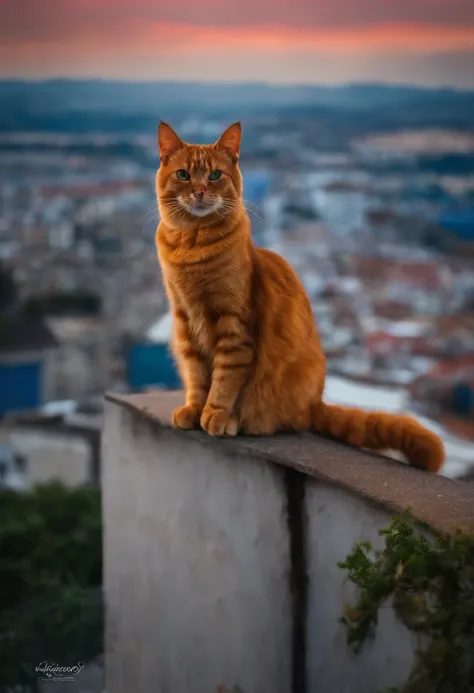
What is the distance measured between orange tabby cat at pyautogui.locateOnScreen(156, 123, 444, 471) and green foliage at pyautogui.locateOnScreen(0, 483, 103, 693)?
0.68 meters

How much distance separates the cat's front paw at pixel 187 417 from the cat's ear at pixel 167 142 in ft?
1.26

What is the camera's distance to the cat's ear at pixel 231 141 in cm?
147

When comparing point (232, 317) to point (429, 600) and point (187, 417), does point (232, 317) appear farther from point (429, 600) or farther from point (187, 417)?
point (429, 600)

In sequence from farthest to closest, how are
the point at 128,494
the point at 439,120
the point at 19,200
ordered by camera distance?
the point at 19,200
the point at 439,120
the point at 128,494

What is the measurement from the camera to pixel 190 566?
4.91ft

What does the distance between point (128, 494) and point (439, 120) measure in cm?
874

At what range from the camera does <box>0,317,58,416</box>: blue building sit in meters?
7.11

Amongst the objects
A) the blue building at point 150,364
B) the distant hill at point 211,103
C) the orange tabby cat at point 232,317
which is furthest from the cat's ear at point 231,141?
the distant hill at point 211,103

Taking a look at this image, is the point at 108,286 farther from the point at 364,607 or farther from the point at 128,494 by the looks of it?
the point at 364,607

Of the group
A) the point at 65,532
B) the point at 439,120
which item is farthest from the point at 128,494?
the point at 439,120

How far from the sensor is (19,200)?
1077 cm

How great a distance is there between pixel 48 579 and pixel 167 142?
5.71 ft

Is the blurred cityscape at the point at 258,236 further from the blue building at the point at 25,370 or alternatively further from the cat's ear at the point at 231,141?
the cat's ear at the point at 231,141

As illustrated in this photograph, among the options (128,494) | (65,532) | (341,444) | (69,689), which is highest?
(341,444)
